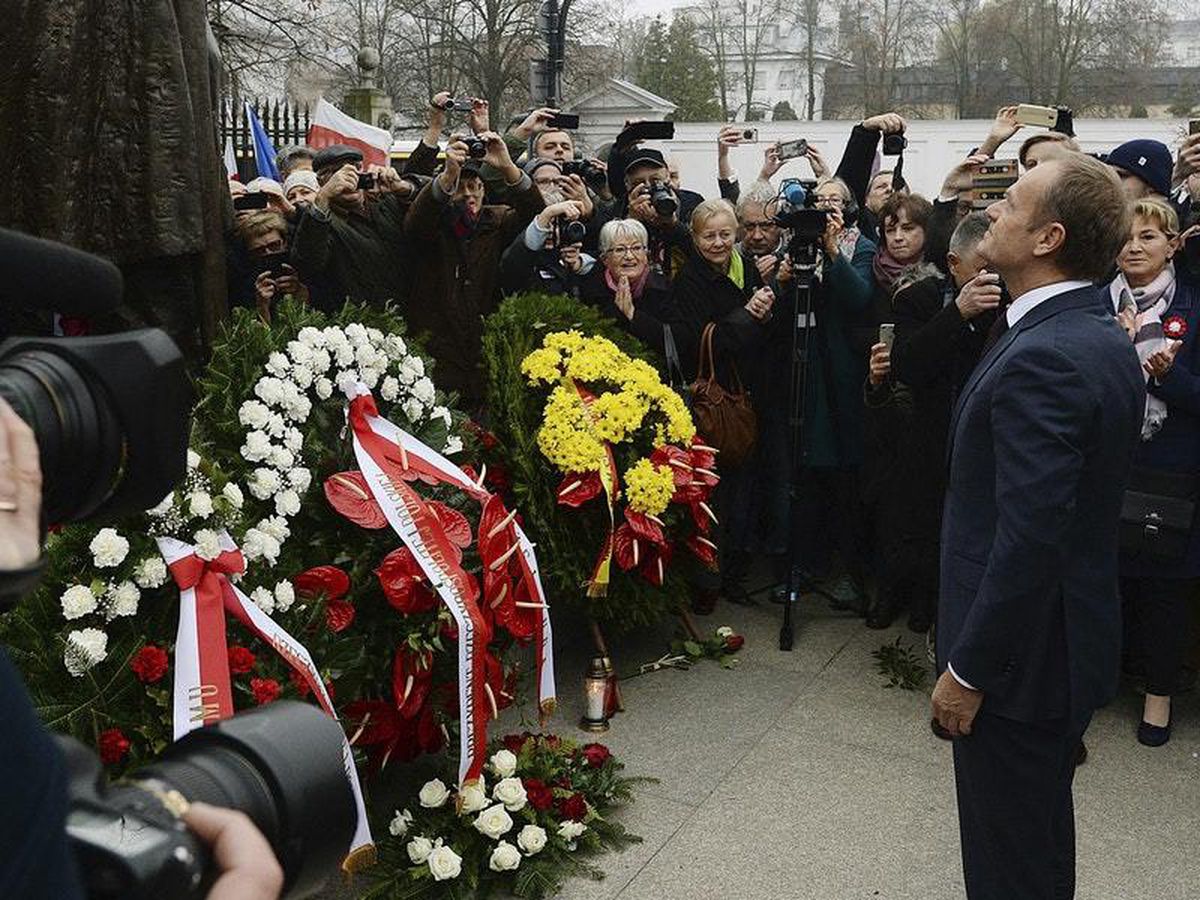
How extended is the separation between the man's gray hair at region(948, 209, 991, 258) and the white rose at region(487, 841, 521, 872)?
2646 mm

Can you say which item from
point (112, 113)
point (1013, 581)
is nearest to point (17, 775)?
point (1013, 581)

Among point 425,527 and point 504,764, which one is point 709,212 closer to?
point 425,527

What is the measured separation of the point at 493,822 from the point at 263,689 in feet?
2.87

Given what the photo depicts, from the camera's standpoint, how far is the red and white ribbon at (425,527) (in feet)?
11.4

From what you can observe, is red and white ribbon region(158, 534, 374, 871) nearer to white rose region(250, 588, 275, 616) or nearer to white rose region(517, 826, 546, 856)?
white rose region(250, 588, 275, 616)

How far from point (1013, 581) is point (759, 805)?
5.65 ft

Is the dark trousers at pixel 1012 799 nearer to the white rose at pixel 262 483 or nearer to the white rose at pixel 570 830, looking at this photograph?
the white rose at pixel 570 830

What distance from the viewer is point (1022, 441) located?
2551 mm

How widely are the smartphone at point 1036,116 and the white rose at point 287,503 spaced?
3932mm

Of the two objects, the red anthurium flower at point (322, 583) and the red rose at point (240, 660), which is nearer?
the red rose at point (240, 660)

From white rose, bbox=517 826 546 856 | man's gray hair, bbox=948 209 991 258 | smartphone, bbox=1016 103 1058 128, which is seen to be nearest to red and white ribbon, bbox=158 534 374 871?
white rose, bbox=517 826 546 856

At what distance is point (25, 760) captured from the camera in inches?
35.9

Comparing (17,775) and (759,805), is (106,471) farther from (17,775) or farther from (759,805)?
(759,805)

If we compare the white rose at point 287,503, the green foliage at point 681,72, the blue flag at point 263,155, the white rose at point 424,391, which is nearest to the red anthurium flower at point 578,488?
the white rose at point 424,391
